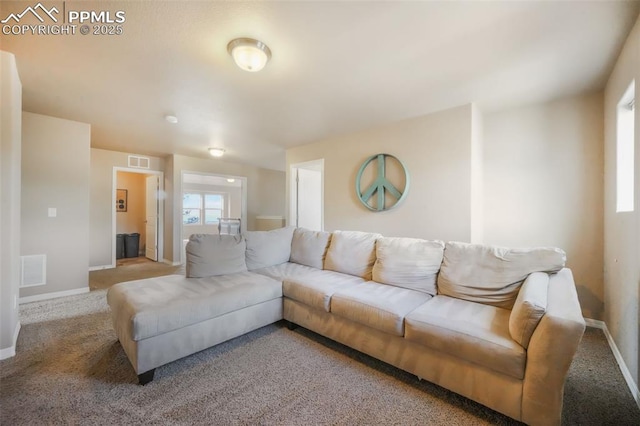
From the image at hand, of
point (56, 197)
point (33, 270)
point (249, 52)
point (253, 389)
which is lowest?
point (253, 389)

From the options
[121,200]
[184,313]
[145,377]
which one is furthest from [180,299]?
[121,200]

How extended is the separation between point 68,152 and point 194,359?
3.50 meters

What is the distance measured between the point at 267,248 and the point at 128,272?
344 centimetres

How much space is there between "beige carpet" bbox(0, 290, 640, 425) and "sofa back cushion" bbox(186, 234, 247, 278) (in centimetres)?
72

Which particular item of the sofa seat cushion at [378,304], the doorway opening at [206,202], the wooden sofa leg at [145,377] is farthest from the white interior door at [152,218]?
the sofa seat cushion at [378,304]

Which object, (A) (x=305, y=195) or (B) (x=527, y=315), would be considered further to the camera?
(A) (x=305, y=195)

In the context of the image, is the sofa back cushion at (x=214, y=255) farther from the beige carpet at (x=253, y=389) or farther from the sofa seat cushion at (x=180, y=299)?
the beige carpet at (x=253, y=389)

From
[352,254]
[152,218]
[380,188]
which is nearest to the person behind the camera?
[352,254]

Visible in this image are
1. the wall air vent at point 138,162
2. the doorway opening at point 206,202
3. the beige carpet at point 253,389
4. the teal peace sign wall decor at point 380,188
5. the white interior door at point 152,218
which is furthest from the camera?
the doorway opening at point 206,202

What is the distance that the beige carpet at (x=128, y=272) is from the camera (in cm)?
415

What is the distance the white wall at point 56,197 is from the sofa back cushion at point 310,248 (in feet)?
9.91

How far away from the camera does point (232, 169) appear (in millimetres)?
6523

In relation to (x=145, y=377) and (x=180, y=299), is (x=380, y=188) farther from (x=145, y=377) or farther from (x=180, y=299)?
(x=145, y=377)

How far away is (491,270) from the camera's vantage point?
1969 mm
